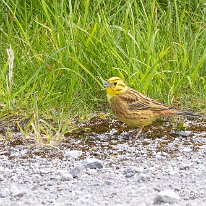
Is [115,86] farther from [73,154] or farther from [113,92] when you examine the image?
[73,154]

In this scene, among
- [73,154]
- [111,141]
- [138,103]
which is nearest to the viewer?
[73,154]

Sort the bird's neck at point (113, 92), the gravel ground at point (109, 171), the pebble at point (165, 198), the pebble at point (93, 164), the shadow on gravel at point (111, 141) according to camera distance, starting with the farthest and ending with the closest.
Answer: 1. the bird's neck at point (113, 92)
2. the shadow on gravel at point (111, 141)
3. the pebble at point (93, 164)
4. the gravel ground at point (109, 171)
5. the pebble at point (165, 198)

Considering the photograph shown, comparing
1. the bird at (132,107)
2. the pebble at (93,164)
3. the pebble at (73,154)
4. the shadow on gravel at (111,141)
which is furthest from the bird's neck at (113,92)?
the pebble at (93,164)

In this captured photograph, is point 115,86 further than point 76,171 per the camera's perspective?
Yes

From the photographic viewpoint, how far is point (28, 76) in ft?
25.7

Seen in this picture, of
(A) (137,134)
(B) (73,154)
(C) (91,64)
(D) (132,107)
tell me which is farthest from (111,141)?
(C) (91,64)

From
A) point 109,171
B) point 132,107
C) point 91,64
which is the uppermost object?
point 91,64

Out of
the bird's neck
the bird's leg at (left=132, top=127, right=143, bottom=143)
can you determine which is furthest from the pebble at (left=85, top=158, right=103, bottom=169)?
the bird's neck

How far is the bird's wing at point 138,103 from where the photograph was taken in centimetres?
706

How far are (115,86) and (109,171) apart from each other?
51.1 inches

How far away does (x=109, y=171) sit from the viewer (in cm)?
600

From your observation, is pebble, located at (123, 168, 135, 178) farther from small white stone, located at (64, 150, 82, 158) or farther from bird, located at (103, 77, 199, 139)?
bird, located at (103, 77, 199, 139)

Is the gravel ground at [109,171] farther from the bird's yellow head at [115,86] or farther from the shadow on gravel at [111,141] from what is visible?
the bird's yellow head at [115,86]

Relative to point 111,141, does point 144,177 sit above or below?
above
